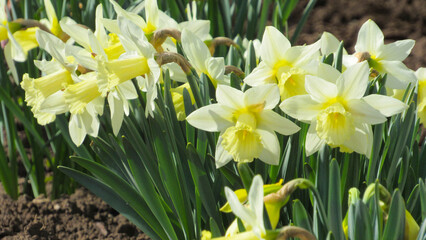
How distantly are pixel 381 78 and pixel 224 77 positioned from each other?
1.38 ft

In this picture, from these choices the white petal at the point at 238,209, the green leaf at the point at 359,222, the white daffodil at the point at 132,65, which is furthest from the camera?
the white daffodil at the point at 132,65

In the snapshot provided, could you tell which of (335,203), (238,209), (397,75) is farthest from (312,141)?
(238,209)

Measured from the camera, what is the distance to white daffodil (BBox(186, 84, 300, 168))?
4.37 feet

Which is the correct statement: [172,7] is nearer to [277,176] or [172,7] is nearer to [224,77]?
[224,77]

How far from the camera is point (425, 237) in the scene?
1.22m

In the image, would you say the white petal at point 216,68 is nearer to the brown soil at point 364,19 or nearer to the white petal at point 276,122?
the white petal at point 276,122

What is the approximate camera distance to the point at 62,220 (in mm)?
2221

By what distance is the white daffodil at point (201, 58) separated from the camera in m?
1.56

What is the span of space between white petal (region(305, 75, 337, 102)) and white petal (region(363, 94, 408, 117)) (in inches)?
3.1

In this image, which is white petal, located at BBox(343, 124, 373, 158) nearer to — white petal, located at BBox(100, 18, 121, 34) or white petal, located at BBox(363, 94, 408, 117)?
white petal, located at BBox(363, 94, 408, 117)

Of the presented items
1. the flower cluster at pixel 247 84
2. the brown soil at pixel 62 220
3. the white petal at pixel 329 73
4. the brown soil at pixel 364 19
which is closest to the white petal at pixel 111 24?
the flower cluster at pixel 247 84

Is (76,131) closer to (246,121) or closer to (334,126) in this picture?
(246,121)

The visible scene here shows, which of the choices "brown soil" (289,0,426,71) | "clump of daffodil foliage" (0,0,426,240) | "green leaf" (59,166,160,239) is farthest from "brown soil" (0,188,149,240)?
"brown soil" (289,0,426,71)

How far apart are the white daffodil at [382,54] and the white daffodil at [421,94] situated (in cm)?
8
